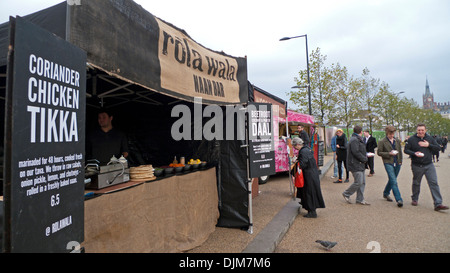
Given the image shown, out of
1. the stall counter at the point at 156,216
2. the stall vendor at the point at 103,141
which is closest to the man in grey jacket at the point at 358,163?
the stall counter at the point at 156,216

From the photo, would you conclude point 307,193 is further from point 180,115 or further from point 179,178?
point 180,115

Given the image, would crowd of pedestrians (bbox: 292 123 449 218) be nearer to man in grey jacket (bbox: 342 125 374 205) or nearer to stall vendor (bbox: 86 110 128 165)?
man in grey jacket (bbox: 342 125 374 205)

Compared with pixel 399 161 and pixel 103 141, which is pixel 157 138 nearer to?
pixel 103 141

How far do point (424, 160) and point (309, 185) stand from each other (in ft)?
8.71

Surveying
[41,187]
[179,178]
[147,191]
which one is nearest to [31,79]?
[41,187]

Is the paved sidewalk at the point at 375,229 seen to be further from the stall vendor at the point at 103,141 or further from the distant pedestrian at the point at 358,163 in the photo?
the stall vendor at the point at 103,141

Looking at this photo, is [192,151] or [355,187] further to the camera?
[355,187]

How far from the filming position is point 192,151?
512 cm

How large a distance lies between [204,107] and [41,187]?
365 centimetres

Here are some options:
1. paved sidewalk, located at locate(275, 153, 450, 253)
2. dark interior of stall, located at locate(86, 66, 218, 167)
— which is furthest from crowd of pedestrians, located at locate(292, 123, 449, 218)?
dark interior of stall, located at locate(86, 66, 218, 167)

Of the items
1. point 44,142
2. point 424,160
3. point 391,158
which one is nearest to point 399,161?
point 391,158

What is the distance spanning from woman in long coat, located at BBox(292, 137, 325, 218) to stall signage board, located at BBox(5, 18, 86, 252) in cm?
436

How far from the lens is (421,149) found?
5.28 meters

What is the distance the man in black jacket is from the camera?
5.11 meters
